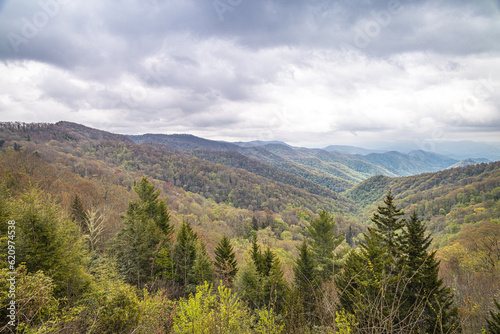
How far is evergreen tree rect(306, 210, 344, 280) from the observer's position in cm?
2088

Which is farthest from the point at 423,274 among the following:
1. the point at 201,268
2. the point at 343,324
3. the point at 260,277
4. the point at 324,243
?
the point at 201,268

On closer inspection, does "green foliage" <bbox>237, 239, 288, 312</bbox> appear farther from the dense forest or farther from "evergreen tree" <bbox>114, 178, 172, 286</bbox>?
"evergreen tree" <bbox>114, 178, 172, 286</bbox>

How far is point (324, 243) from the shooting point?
22.0 m

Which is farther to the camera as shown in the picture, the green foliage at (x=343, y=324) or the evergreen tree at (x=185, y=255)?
the evergreen tree at (x=185, y=255)

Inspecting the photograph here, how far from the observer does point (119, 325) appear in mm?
8633

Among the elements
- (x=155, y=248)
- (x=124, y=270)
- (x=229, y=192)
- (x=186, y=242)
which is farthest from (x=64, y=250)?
(x=229, y=192)

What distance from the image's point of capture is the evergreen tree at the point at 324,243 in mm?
20875

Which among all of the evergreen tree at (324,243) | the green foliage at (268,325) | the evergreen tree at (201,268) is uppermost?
the green foliage at (268,325)

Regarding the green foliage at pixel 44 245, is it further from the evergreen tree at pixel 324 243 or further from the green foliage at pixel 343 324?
the evergreen tree at pixel 324 243

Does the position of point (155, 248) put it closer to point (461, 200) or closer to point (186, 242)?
point (186, 242)

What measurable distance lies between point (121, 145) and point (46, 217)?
206 metres

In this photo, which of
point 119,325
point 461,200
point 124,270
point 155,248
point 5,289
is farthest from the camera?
point 461,200

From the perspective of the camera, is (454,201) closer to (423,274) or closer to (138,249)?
(423,274)

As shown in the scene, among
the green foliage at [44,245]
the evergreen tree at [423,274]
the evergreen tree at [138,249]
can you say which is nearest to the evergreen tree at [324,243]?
the evergreen tree at [423,274]
